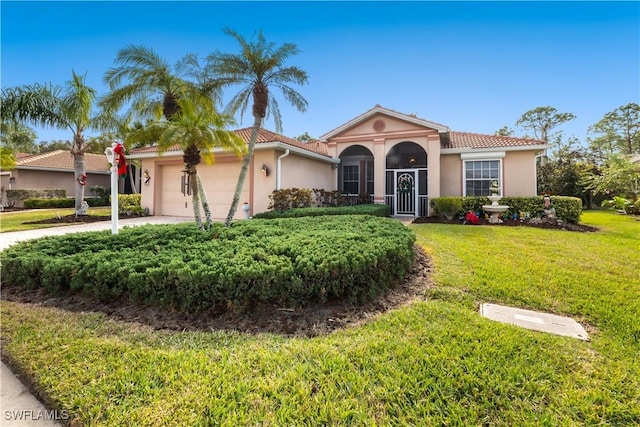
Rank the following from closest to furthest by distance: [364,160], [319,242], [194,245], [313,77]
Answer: [319,242], [194,245], [313,77], [364,160]

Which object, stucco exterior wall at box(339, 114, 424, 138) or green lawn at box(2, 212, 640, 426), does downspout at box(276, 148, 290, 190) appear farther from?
green lawn at box(2, 212, 640, 426)

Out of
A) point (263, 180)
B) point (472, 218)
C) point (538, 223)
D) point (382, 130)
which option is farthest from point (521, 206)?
→ point (263, 180)

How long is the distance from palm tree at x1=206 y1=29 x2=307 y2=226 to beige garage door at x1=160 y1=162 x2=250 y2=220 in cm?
519

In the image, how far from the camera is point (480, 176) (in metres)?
14.8

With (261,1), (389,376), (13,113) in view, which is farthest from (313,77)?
(13,113)

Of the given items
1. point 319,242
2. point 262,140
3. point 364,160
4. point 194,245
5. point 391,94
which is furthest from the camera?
point 391,94

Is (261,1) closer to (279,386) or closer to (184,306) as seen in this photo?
(184,306)

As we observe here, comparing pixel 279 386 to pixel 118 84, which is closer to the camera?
pixel 279 386

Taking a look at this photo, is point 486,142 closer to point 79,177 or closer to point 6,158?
point 6,158

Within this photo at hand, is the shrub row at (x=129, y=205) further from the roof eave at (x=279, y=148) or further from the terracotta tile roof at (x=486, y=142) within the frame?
the terracotta tile roof at (x=486, y=142)


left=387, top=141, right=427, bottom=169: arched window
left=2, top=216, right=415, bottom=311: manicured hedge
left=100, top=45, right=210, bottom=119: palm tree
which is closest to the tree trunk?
left=100, top=45, right=210, bottom=119: palm tree

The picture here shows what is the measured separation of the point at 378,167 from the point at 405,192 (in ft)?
6.62

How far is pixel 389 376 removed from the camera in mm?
2498

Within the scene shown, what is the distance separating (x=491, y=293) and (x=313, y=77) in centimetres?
772
